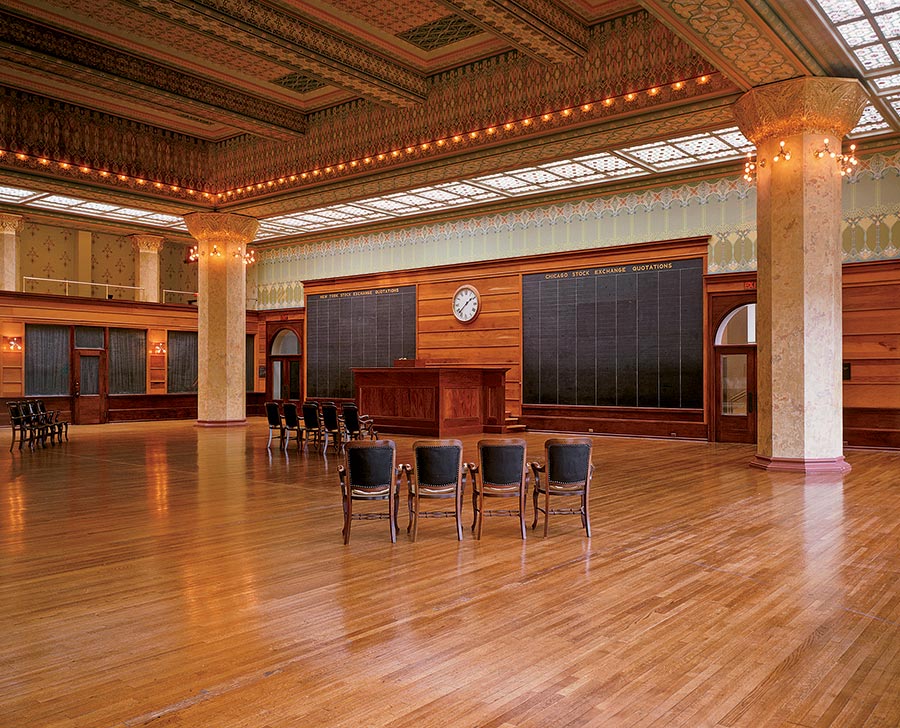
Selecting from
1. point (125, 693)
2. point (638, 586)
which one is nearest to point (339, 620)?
point (125, 693)

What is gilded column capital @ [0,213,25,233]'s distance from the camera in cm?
1812

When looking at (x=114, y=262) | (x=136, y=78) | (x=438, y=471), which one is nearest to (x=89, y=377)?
(x=114, y=262)

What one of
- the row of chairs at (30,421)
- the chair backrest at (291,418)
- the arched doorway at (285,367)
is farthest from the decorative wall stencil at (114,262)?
the chair backrest at (291,418)

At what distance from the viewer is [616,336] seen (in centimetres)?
1530

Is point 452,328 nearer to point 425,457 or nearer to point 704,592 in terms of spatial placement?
point 425,457

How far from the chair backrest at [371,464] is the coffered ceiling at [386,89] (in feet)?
17.0

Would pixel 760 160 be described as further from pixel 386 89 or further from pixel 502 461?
pixel 502 461

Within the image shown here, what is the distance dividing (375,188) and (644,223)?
5.34 meters

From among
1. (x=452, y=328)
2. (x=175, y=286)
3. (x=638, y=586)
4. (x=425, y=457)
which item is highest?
(x=175, y=286)

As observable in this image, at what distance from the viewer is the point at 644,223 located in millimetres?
15016

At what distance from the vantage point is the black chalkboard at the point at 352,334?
62.6 feet

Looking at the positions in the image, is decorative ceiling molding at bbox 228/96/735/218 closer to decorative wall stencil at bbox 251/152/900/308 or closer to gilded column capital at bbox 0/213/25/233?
decorative wall stencil at bbox 251/152/900/308

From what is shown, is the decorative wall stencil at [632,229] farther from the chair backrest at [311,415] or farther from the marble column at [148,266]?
the chair backrest at [311,415]

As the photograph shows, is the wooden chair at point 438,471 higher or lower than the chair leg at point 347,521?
higher
